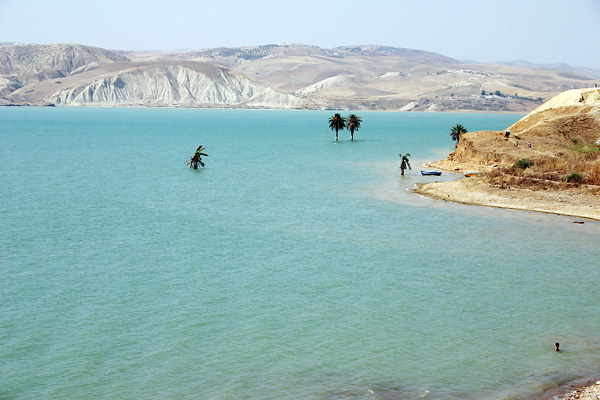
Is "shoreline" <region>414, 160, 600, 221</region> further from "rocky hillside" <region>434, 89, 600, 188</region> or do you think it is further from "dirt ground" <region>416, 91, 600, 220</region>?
"rocky hillside" <region>434, 89, 600, 188</region>

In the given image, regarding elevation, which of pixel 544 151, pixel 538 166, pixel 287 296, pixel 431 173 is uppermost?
pixel 544 151

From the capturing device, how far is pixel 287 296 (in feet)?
94.4

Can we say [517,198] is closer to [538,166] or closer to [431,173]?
[538,166]

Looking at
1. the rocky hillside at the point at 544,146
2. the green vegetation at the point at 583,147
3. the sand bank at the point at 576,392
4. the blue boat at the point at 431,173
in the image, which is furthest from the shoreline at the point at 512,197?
the sand bank at the point at 576,392

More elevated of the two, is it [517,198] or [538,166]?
[538,166]

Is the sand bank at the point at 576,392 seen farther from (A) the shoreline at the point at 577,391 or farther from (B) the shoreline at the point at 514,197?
(B) the shoreline at the point at 514,197

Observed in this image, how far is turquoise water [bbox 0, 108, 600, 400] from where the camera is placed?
21000 mm

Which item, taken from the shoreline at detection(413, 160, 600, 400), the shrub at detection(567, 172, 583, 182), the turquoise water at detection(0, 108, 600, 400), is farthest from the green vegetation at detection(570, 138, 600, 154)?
the turquoise water at detection(0, 108, 600, 400)

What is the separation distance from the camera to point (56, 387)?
20188mm

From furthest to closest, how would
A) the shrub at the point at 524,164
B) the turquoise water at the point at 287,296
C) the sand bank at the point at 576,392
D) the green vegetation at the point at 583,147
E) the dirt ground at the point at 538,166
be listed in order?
the green vegetation at the point at 583,147, the shrub at the point at 524,164, the dirt ground at the point at 538,166, the turquoise water at the point at 287,296, the sand bank at the point at 576,392

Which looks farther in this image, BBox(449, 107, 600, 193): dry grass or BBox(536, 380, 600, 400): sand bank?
BBox(449, 107, 600, 193): dry grass

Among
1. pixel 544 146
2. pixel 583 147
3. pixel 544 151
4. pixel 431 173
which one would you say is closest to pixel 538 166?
pixel 544 151

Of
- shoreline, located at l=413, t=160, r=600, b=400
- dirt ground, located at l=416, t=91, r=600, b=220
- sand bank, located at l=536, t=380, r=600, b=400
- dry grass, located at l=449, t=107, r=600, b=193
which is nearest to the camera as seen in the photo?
sand bank, located at l=536, t=380, r=600, b=400

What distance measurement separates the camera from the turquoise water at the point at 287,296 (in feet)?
68.9
